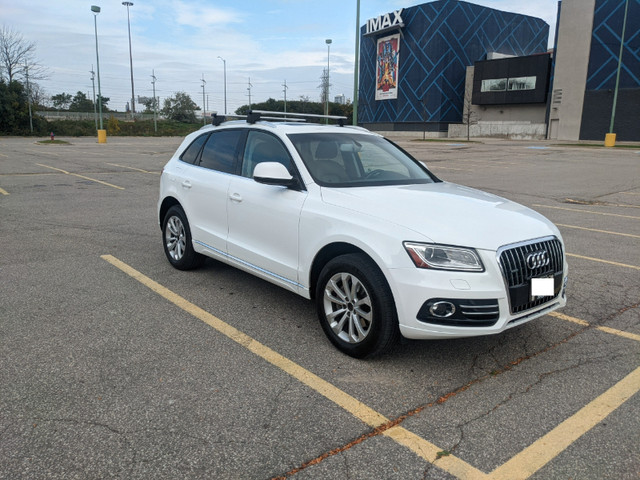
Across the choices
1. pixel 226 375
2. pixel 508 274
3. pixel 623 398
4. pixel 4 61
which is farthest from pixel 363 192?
pixel 4 61

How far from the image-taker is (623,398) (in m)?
3.21

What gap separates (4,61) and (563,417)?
7237 cm

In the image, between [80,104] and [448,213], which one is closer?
[448,213]

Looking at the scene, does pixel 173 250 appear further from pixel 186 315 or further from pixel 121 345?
pixel 121 345

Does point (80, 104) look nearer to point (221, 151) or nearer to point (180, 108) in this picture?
point (180, 108)

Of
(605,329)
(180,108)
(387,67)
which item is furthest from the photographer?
(180,108)

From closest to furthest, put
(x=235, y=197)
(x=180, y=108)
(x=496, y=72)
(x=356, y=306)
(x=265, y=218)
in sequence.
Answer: (x=356, y=306), (x=265, y=218), (x=235, y=197), (x=496, y=72), (x=180, y=108)

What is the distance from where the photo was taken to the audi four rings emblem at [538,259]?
11.4 ft

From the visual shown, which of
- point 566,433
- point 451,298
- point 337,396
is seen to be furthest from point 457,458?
point 451,298

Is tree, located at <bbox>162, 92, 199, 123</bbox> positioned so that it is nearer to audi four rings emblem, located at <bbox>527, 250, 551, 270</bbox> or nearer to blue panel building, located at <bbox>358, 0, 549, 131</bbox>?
blue panel building, located at <bbox>358, 0, 549, 131</bbox>

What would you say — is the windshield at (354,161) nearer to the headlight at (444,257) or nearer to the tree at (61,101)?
the headlight at (444,257)

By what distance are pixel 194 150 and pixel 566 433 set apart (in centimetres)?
444

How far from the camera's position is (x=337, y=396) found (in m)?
3.20

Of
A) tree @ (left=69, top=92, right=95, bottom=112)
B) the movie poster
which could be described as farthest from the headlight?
tree @ (left=69, top=92, right=95, bottom=112)
